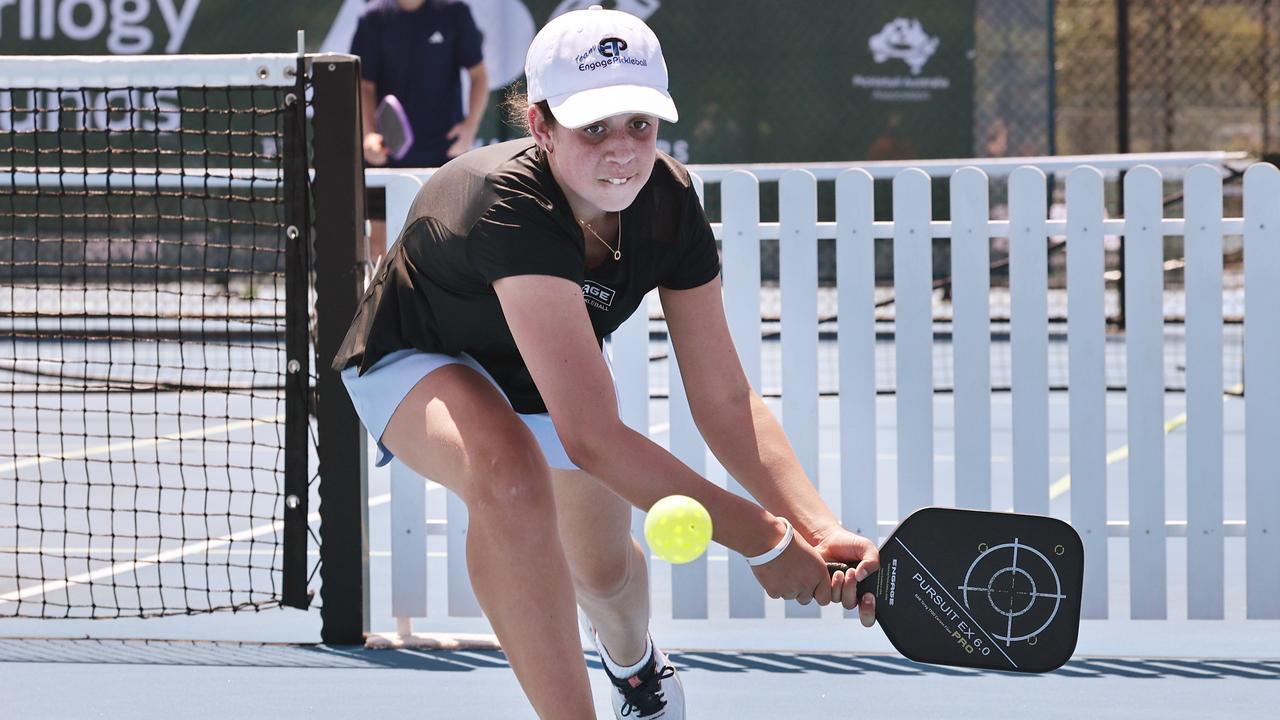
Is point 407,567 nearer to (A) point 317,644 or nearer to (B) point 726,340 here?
(A) point 317,644

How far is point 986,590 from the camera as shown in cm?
301

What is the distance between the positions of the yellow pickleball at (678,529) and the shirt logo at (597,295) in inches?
26.7

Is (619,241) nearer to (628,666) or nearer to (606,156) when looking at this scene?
(606,156)

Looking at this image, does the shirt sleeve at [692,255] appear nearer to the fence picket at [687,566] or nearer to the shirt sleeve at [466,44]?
the fence picket at [687,566]

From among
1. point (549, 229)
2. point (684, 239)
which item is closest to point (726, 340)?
point (684, 239)

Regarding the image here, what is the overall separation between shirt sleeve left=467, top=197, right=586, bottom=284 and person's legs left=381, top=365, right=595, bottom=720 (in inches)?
11.7

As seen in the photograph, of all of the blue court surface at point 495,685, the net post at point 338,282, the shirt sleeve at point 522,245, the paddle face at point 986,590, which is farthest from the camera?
the net post at point 338,282

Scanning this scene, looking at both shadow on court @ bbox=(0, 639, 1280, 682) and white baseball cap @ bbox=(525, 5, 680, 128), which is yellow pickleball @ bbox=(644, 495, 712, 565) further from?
shadow on court @ bbox=(0, 639, 1280, 682)

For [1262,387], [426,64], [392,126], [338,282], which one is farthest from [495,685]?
[426,64]

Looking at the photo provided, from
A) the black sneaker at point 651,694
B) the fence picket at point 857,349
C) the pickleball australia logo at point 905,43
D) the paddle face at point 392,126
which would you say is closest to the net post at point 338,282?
the black sneaker at point 651,694

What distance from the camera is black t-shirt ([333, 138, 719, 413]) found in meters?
2.81

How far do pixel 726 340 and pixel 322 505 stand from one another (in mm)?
1639

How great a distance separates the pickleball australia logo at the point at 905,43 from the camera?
512 inches

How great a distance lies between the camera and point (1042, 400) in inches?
183
